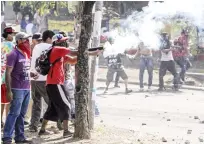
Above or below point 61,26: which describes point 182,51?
below

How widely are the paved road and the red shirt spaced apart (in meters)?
1.63

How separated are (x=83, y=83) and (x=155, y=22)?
366 inches

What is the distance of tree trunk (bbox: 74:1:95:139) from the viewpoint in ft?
22.4

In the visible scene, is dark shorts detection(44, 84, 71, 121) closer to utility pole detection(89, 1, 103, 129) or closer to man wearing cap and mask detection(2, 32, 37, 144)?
man wearing cap and mask detection(2, 32, 37, 144)

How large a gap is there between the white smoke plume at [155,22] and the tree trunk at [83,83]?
258 inches

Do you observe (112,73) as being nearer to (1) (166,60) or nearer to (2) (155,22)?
(1) (166,60)

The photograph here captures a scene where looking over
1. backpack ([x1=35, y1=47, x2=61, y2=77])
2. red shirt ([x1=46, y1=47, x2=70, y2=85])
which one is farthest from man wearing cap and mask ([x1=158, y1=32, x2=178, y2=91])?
backpack ([x1=35, y1=47, x2=61, y2=77])

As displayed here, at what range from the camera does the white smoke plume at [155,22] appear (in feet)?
45.1

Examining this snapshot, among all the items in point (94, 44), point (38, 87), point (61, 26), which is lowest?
point (38, 87)

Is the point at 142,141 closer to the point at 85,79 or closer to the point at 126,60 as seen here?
the point at 85,79

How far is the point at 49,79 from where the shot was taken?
6.98 meters

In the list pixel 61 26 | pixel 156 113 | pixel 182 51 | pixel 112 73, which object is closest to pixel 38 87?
pixel 156 113

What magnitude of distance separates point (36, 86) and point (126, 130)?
172 cm

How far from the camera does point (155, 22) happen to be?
51.7 feet
